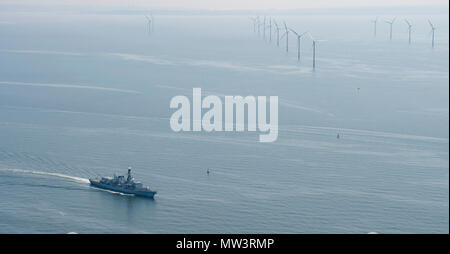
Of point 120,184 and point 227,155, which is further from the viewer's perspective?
point 227,155

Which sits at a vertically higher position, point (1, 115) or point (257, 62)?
point (257, 62)

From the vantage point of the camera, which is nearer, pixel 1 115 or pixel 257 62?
pixel 1 115

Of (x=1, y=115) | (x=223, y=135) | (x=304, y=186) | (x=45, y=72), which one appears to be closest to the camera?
(x=304, y=186)

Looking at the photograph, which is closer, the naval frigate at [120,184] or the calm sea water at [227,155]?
the calm sea water at [227,155]

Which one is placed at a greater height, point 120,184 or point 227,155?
point 227,155

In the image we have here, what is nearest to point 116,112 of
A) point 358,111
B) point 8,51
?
point 358,111

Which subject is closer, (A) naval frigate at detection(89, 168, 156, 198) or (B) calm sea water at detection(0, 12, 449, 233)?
(B) calm sea water at detection(0, 12, 449, 233)
